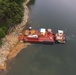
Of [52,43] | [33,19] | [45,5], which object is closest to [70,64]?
[52,43]

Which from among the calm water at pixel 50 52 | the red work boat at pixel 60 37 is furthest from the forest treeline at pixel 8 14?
the red work boat at pixel 60 37

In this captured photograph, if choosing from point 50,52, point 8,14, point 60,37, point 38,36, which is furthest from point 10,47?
point 60,37

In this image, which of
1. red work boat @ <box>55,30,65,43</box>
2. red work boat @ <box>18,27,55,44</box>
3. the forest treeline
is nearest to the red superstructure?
red work boat @ <box>18,27,55,44</box>

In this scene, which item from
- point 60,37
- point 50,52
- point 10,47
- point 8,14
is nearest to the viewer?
point 10,47

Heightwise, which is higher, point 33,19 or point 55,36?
point 33,19

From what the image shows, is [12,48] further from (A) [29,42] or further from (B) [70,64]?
(B) [70,64]

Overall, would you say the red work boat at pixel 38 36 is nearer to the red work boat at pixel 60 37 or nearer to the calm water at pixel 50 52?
the red work boat at pixel 60 37

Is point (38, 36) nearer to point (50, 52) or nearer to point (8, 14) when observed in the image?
point (50, 52)
